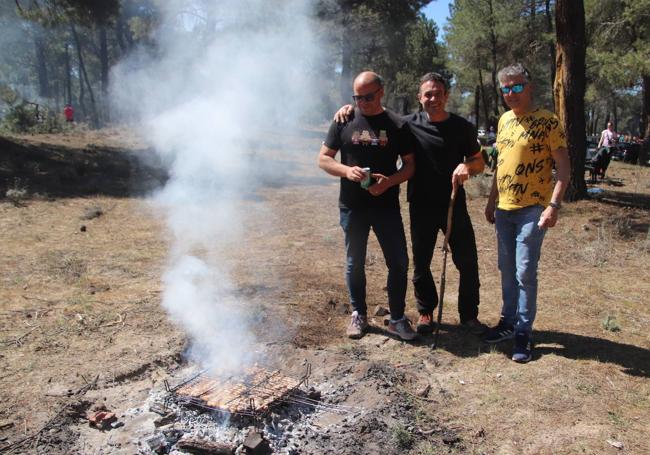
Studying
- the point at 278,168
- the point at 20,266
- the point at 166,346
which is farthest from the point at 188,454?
the point at 278,168

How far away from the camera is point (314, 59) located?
43.5 ft

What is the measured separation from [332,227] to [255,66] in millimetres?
3590

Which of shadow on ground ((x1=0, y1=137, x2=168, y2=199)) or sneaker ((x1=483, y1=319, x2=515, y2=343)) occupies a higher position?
shadow on ground ((x1=0, y1=137, x2=168, y2=199))

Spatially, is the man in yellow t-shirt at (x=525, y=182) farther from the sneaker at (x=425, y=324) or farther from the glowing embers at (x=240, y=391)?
the glowing embers at (x=240, y=391)

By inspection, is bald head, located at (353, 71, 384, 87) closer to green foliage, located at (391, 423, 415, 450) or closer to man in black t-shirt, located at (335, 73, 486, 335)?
man in black t-shirt, located at (335, 73, 486, 335)

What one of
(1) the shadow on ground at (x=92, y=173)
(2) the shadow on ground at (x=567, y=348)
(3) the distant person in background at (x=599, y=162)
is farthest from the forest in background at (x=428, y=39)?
(2) the shadow on ground at (x=567, y=348)

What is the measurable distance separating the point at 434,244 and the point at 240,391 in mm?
1859

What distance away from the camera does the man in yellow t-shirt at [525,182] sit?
3.43 meters

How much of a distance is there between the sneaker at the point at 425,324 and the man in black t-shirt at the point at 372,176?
0.53 ft

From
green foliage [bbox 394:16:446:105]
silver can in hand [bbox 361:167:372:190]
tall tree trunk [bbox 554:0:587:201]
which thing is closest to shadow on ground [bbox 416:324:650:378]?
silver can in hand [bbox 361:167:372:190]

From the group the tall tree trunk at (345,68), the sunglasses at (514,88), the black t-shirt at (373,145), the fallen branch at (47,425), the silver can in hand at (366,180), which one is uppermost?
the tall tree trunk at (345,68)

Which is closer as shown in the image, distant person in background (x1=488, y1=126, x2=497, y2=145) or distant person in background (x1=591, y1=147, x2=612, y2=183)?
distant person in background (x1=591, y1=147, x2=612, y2=183)

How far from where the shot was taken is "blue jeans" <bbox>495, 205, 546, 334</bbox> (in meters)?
3.52

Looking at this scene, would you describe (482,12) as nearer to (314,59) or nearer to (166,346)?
(314,59)
